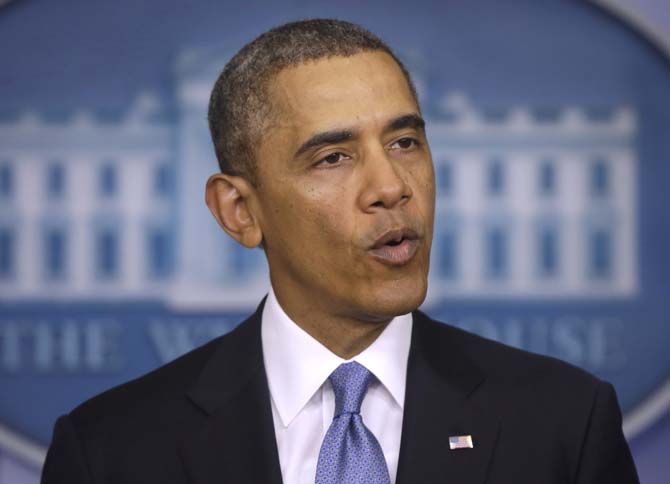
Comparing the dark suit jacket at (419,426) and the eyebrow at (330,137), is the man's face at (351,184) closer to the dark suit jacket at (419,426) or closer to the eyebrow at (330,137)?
the eyebrow at (330,137)

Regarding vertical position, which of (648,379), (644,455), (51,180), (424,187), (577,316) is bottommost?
(644,455)

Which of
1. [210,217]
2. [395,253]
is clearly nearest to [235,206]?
[395,253]

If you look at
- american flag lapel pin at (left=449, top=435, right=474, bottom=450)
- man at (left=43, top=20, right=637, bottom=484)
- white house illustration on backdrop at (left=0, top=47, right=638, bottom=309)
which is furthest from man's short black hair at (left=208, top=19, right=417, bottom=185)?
white house illustration on backdrop at (left=0, top=47, right=638, bottom=309)

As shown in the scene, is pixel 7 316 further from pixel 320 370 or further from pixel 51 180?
pixel 320 370

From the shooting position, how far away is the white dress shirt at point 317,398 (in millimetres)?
1525

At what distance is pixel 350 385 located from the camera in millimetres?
1521

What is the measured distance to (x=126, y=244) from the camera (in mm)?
2309

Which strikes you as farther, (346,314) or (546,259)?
(546,259)

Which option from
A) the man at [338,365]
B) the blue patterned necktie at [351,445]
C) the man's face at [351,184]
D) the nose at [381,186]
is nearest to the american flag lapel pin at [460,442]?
the man at [338,365]

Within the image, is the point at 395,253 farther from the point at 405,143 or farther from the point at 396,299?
the point at 405,143

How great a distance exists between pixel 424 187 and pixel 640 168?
3.08 ft

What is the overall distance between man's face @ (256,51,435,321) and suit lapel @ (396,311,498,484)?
13cm

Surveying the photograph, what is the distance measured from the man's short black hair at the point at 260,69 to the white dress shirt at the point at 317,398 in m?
0.30

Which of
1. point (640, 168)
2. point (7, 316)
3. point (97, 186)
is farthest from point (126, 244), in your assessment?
point (640, 168)
